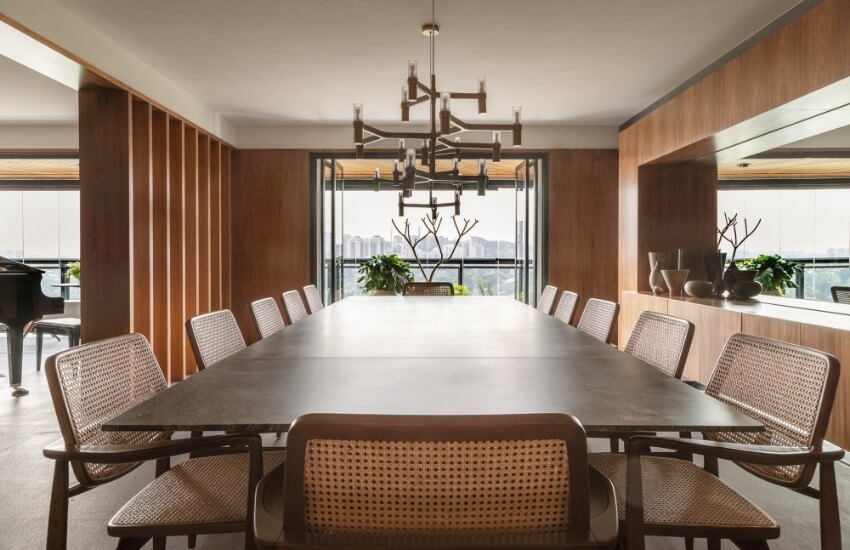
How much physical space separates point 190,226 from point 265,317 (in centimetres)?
273

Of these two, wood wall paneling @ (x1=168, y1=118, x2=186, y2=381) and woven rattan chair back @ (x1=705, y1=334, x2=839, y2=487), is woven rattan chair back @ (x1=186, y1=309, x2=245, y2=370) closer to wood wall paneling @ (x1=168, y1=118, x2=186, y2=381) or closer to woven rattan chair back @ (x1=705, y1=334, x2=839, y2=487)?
woven rattan chair back @ (x1=705, y1=334, x2=839, y2=487)

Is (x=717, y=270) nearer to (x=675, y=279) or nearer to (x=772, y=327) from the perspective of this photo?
(x=675, y=279)

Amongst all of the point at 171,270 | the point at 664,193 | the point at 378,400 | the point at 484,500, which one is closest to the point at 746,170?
the point at 664,193

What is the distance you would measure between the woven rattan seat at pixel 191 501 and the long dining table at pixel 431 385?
0.26 m

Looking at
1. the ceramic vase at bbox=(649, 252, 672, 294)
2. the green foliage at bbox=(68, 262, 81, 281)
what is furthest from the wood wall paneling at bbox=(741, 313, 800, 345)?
the green foliage at bbox=(68, 262, 81, 281)

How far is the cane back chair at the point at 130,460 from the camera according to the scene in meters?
1.26

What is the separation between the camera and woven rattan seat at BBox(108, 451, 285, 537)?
1.29 meters

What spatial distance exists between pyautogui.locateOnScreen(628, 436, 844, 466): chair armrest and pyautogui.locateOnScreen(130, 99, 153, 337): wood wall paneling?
156 inches

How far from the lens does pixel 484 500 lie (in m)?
0.85

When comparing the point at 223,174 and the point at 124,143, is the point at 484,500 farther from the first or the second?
the point at 223,174

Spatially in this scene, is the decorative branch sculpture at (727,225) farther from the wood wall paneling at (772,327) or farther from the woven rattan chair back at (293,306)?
the woven rattan chair back at (293,306)

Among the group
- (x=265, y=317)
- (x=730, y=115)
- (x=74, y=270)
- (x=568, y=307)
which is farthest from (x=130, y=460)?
(x=74, y=270)

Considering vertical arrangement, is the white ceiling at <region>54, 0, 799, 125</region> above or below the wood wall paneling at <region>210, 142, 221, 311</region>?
above

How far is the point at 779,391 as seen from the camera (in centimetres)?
153
